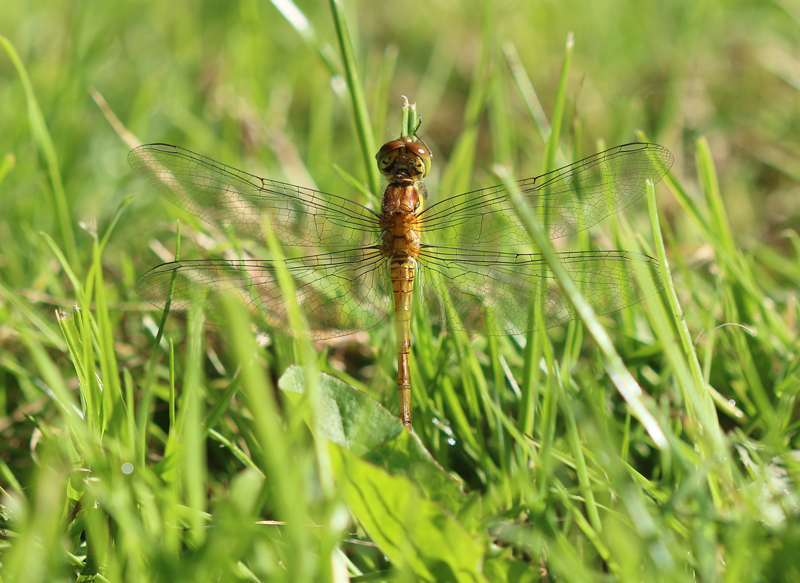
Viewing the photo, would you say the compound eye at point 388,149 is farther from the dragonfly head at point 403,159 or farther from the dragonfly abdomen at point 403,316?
the dragonfly abdomen at point 403,316

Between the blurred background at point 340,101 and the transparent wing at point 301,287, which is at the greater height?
the blurred background at point 340,101

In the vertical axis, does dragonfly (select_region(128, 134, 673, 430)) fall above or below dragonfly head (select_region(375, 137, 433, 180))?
below

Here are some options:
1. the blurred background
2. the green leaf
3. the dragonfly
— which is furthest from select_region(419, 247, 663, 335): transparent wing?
the green leaf

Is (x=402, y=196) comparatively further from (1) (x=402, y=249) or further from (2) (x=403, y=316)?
(2) (x=403, y=316)

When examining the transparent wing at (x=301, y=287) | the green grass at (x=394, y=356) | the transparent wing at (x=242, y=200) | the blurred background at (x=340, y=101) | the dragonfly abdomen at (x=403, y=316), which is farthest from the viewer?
the blurred background at (x=340, y=101)

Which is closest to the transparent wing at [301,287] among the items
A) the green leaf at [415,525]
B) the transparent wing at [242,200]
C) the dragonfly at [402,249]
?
the dragonfly at [402,249]

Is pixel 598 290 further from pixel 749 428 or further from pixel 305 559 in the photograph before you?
pixel 305 559

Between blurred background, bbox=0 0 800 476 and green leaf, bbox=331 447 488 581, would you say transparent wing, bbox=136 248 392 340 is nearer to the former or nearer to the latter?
blurred background, bbox=0 0 800 476
